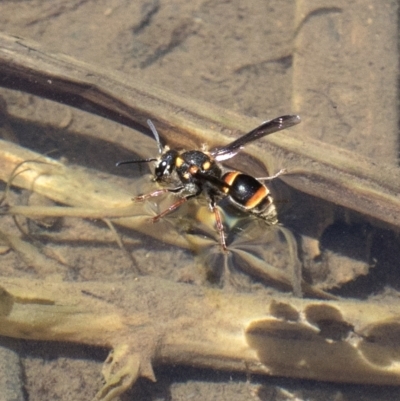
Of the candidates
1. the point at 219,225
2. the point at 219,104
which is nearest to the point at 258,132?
the point at 219,225

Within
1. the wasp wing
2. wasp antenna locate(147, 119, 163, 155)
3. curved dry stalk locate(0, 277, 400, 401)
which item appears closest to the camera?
curved dry stalk locate(0, 277, 400, 401)

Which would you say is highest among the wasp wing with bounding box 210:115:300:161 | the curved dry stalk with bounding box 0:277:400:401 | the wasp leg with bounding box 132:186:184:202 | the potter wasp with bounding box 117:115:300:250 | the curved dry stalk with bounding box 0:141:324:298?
the wasp wing with bounding box 210:115:300:161

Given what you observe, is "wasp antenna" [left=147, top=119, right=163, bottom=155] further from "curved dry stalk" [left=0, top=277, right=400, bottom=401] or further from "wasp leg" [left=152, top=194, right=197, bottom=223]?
"curved dry stalk" [left=0, top=277, right=400, bottom=401]

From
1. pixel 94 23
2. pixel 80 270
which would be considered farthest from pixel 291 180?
pixel 94 23

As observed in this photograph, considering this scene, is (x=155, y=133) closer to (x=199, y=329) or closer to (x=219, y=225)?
(x=219, y=225)

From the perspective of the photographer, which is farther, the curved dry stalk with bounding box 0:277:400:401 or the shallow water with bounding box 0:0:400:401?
the shallow water with bounding box 0:0:400:401

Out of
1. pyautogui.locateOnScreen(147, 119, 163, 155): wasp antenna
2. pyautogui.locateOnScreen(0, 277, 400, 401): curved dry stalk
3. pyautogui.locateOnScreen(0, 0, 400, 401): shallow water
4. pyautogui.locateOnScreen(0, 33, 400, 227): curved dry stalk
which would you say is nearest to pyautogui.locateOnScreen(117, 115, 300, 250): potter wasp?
pyautogui.locateOnScreen(147, 119, 163, 155): wasp antenna
